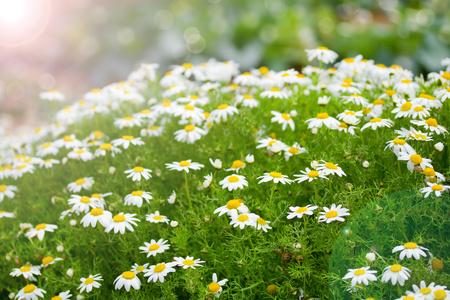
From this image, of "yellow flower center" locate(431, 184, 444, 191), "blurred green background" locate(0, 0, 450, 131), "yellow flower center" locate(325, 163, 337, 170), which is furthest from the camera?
"blurred green background" locate(0, 0, 450, 131)

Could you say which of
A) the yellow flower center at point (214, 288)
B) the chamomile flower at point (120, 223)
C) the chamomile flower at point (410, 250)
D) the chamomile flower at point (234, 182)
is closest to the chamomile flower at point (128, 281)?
the chamomile flower at point (120, 223)

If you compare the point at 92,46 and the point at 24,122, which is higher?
the point at 92,46

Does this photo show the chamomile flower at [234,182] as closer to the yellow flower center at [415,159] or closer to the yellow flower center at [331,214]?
the yellow flower center at [331,214]

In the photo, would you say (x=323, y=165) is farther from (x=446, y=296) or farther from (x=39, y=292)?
(x=39, y=292)

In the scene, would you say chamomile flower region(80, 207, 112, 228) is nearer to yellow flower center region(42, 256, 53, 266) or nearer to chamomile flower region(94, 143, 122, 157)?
yellow flower center region(42, 256, 53, 266)

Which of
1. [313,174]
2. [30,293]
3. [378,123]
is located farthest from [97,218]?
[378,123]

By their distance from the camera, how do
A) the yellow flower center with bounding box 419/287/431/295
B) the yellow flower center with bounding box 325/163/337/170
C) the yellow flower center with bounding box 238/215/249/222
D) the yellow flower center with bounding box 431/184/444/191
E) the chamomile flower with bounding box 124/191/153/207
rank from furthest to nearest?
the chamomile flower with bounding box 124/191/153/207
the yellow flower center with bounding box 325/163/337/170
the yellow flower center with bounding box 238/215/249/222
the yellow flower center with bounding box 431/184/444/191
the yellow flower center with bounding box 419/287/431/295

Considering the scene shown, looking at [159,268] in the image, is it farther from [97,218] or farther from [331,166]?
[331,166]

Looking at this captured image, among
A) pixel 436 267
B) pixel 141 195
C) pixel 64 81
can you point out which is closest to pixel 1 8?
pixel 64 81

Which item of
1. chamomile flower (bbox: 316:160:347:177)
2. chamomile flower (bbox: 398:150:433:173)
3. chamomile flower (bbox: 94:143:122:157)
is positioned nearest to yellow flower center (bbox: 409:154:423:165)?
chamomile flower (bbox: 398:150:433:173)
